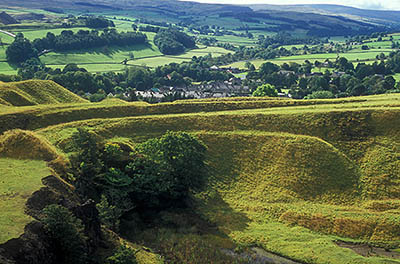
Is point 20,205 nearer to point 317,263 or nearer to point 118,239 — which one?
point 118,239

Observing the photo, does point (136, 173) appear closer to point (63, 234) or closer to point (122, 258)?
point (122, 258)

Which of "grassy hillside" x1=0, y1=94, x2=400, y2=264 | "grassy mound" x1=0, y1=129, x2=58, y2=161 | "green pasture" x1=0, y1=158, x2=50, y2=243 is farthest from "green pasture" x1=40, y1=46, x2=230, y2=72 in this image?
"green pasture" x1=0, y1=158, x2=50, y2=243

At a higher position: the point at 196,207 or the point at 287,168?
the point at 287,168

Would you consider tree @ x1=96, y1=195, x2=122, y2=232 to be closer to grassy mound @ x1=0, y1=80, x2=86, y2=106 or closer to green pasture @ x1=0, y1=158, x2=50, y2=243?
green pasture @ x1=0, y1=158, x2=50, y2=243

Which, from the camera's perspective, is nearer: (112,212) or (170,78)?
(112,212)

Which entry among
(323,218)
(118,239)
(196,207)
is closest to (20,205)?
(118,239)

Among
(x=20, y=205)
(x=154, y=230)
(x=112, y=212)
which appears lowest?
(x=154, y=230)

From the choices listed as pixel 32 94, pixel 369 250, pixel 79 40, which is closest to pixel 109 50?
pixel 79 40
